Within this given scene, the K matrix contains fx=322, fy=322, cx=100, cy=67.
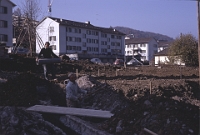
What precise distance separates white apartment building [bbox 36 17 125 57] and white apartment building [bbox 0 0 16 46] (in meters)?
8.15

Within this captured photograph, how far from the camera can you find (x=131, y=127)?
6535mm

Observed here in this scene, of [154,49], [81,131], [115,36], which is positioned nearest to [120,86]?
[81,131]

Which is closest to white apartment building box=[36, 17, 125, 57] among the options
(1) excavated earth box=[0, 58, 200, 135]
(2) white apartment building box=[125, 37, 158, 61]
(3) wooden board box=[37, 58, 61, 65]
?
(2) white apartment building box=[125, 37, 158, 61]

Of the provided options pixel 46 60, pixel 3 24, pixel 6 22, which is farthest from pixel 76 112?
pixel 6 22

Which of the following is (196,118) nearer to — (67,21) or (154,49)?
(67,21)

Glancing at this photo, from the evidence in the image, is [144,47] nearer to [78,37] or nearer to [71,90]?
[78,37]

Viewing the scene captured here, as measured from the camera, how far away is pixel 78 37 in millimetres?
70625

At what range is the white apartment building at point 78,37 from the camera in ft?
217

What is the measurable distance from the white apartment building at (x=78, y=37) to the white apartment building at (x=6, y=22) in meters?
8.15

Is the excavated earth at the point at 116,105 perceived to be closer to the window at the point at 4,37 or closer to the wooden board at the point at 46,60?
the wooden board at the point at 46,60

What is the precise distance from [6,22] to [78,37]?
2250 cm

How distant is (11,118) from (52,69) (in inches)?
285

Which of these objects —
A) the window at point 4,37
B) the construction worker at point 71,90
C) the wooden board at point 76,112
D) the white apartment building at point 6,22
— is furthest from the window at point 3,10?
the wooden board at point 76,112

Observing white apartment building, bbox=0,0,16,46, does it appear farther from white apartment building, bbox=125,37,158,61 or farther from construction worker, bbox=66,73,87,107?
white apartment building, bbox=125,37,158,61
